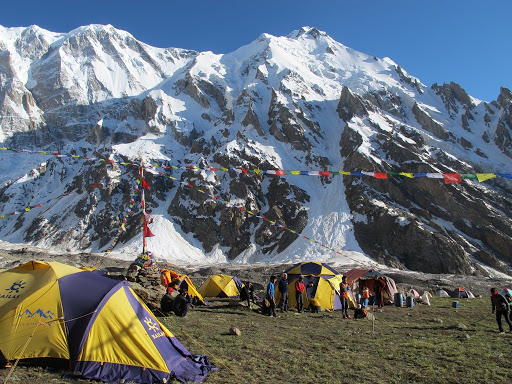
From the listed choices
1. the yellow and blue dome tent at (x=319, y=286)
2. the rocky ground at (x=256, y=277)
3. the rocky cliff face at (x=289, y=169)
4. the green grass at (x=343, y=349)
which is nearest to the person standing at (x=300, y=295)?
the yellow and blue dome tent at (x=319, y=286)

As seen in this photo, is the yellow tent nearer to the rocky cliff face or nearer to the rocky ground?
the rocky ground

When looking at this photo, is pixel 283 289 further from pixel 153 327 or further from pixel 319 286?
pixel 153 327

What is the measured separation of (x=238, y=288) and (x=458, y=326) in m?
14.6

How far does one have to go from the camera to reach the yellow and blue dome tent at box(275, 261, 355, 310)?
1794 cm

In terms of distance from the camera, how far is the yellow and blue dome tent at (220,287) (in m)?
23.7

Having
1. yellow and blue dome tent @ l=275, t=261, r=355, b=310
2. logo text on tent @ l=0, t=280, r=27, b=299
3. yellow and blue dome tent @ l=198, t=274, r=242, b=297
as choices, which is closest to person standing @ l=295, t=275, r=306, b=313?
yellow and blue dome tent @ l=275, t=261, r=355, b=310

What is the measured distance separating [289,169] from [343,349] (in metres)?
80.1

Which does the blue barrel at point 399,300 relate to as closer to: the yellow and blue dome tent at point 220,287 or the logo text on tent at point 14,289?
the yellow and blue dome tent at point 220,287

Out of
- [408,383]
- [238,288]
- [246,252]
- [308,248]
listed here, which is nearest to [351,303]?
[238,288]

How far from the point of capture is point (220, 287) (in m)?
23.8

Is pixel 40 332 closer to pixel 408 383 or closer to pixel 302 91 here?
pixel 408 383

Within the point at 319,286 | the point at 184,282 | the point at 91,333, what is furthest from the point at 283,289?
the point at 91,333

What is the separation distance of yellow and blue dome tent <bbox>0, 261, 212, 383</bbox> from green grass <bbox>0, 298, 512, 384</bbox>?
49 centimetres

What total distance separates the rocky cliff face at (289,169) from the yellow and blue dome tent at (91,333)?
33472 millimetres
